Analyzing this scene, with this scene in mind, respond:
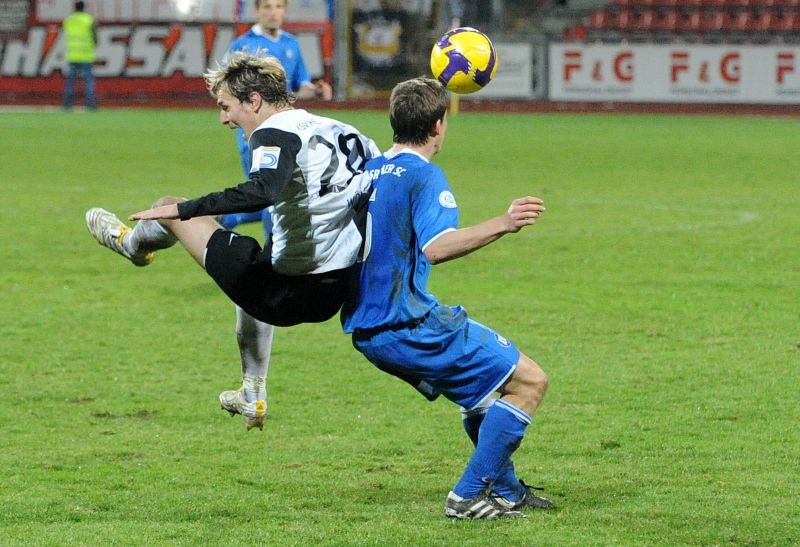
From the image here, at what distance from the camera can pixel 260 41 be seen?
956cm

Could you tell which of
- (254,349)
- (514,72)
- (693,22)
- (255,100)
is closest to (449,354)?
(255,100)

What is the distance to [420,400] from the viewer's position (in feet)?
22.4

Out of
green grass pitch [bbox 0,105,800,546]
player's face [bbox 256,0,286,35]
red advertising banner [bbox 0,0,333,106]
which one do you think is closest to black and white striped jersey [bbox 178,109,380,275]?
green grass pitch [bbox 0,105,800,546]

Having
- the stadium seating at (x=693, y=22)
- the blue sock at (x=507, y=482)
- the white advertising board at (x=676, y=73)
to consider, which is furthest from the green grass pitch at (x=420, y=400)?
the stadium seating at (x=693, y=22)

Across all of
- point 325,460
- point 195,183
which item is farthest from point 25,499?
point 195,183

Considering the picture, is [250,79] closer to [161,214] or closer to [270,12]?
[161,214]

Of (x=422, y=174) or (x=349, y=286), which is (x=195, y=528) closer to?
(x=349, y=286)

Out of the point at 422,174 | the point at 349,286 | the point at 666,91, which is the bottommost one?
the point at 666,91

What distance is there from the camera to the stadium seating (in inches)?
1199

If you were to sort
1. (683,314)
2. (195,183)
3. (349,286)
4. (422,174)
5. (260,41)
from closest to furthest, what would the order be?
(422,174) → (349,286) → (683,314) → (260,41) → (195,183)

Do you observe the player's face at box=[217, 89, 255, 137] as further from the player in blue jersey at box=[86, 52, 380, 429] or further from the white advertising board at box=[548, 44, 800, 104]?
the white advertising board at box=[548, 44, 800, 104]

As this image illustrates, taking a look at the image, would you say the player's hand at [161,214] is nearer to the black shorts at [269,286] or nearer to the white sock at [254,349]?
the black shorts at [269,286]

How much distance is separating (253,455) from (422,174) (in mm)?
1736

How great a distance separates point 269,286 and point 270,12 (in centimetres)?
455
